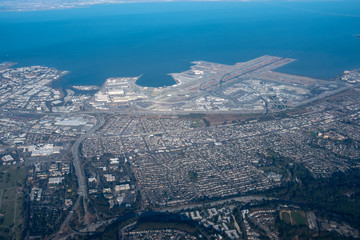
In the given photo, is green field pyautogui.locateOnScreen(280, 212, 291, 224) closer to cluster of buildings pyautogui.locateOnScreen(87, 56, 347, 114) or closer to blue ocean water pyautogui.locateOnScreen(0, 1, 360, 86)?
cluster of buildings pyautogui.locateOnScreen(87, 56, 347, 114)

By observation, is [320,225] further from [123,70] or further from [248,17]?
[248,17]

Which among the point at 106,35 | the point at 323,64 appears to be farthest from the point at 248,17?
the point at 323,64

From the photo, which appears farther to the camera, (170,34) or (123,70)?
(170,34)

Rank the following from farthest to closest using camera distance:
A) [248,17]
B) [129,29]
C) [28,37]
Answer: [248,17], [129,29], [28,37]

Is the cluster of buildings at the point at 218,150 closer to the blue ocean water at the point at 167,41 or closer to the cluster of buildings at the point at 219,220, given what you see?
the cluster of buildings at the point at 219,220

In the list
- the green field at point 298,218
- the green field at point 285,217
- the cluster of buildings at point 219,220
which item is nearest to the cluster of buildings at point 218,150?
the cluster of buildings at point 219,220

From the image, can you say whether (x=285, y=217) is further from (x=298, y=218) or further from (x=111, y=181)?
(x=111, y=181)

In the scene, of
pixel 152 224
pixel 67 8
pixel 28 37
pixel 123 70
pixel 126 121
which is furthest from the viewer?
pixel 67 8

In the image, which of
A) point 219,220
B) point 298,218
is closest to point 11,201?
point 219,220
